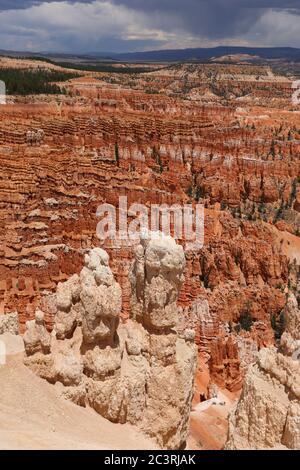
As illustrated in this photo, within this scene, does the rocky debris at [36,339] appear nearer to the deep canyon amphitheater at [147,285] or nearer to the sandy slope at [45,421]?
the deep canyon amphitheater at [147,285]

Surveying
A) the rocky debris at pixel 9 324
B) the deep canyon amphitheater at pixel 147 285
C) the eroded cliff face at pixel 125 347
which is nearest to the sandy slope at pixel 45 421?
the deep canyon amphitheater at pixel 147 285

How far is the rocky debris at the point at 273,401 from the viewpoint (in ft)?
29.1

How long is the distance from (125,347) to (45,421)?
2.85 meters

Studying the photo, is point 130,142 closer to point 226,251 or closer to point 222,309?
point 226,251

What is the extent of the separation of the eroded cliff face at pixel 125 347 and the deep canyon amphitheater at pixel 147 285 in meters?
Answer: 0.03

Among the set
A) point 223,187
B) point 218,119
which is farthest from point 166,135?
point 218,119

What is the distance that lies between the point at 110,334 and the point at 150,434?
95.2 inches

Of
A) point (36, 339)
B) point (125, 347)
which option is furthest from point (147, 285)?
point (36, 339)

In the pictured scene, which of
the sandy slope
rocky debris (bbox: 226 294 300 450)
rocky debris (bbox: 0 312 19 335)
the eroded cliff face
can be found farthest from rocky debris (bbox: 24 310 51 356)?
rocky debris (bbox: 226 294 300 450)

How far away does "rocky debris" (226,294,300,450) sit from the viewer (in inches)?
349

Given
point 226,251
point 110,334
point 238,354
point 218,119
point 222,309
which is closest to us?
point 110,334

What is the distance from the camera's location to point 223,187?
3350cm

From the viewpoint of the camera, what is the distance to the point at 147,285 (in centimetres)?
1037

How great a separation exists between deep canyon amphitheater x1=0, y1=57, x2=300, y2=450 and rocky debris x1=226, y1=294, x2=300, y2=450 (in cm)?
3
